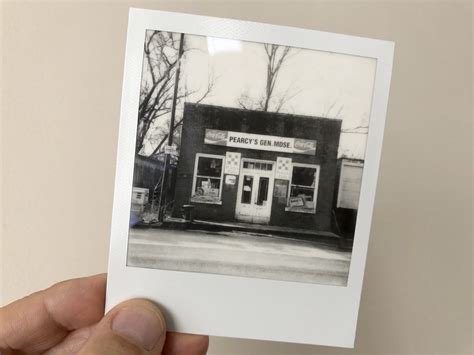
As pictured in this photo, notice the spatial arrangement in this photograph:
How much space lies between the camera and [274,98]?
625 millimetres

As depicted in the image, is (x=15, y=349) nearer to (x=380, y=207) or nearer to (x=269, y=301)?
(x=269, y=301)

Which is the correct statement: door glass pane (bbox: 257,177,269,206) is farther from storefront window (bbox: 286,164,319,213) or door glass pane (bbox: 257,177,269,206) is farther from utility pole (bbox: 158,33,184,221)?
utility pole (bbox: 158,33,184,221)

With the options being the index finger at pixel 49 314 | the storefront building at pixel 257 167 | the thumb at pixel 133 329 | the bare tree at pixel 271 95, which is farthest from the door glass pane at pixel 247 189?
the index finger at pixel 49 314

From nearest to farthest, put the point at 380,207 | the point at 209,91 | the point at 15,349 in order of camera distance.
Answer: the point at 209,91 → the point at 15,349 → the point at 380,207

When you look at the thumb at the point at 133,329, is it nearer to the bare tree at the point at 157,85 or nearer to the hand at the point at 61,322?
the hand at the point at 61,322

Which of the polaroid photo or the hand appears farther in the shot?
the hand

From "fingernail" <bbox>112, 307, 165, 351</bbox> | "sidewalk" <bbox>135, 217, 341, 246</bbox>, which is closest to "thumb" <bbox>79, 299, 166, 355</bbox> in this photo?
"fingernail" <bbox>112, 307, 165, 351</bbox>

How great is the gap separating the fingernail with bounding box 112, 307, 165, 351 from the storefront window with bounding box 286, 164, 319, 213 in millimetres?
277

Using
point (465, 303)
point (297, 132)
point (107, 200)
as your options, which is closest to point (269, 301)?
point (297, 132)

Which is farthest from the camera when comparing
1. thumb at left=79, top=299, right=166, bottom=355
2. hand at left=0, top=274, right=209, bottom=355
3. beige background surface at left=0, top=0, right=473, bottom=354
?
beige background surface at left=0, top=0, right=473, bottom=354

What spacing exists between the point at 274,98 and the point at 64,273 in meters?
0.65

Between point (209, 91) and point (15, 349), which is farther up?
point (209, 91)

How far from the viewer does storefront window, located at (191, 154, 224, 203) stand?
63cm

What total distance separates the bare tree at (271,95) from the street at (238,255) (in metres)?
0.21
